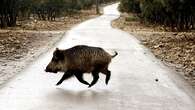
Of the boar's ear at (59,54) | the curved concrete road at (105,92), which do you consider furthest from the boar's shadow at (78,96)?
the boar's ear at (59,54)

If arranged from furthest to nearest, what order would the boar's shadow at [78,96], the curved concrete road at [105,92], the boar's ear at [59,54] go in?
the boar's ear at [59,54] → the boar's shadow at [78,96] → the curved concrete road at [105,92]

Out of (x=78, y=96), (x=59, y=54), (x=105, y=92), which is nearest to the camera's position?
(x=78, y=96)

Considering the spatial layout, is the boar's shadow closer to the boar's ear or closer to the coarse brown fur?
the coarse brown fur

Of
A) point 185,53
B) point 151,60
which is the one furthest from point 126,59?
point 185,53

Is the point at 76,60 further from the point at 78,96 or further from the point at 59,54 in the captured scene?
the point at 78,96

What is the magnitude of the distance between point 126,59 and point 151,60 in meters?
0.79

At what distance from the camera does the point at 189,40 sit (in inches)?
909

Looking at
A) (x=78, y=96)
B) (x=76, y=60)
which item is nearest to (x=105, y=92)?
(x=78, y=96)

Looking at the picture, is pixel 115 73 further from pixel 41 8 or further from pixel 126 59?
pixel 41 8

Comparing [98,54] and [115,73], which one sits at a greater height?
[98,54]

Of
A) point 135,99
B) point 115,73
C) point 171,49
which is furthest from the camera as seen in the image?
point 171,49

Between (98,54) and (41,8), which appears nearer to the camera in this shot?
(98,54)

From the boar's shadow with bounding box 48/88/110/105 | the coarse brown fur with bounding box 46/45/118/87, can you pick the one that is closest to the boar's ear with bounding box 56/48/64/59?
the coarse brown fur with bounding box 46/45/118/87

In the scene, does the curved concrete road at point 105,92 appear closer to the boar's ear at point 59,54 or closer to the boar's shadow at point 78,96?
the boar's shadow at point 78,96
